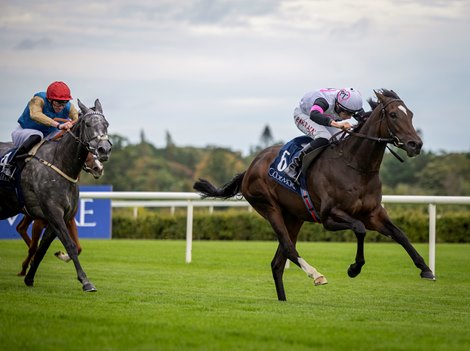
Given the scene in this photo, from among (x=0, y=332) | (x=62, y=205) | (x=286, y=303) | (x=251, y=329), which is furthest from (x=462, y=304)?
(x=0, y=332)

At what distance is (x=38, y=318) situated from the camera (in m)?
6.34

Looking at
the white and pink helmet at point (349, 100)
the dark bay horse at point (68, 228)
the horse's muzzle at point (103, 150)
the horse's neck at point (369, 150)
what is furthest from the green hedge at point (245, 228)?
the horse's muzzle at point (103, 150)

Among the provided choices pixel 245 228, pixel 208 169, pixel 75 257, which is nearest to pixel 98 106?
pixel 75 257

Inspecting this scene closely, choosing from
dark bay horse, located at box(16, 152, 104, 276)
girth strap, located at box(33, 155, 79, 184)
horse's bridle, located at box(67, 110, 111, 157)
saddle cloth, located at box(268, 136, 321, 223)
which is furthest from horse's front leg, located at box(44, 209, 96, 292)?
saddle cloth, located at box(268, 136, 321, 223)

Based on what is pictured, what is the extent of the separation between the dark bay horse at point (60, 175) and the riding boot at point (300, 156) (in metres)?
1.84

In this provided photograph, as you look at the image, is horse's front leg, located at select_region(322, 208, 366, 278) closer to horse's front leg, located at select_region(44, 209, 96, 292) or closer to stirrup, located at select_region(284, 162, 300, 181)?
stirrup, located at select_region(284, 162, 300, 181)

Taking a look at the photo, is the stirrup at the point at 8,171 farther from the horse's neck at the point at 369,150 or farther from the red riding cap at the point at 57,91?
the horse's neck at the point at 369,150

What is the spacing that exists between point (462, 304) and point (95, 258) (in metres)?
7.29

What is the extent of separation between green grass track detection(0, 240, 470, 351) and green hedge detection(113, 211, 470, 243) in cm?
726

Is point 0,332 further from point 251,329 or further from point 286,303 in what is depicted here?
point 286,303

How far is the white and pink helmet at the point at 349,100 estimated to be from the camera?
8680 millimetres

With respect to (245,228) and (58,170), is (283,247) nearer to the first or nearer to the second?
(58,170)

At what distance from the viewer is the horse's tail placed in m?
9.77

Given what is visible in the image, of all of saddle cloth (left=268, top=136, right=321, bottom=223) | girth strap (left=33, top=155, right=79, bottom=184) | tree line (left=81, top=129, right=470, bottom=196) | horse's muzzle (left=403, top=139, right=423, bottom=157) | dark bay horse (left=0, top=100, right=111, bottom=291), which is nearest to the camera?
horse's muzzle (left=403, top=139, right=423, bottom=157)
